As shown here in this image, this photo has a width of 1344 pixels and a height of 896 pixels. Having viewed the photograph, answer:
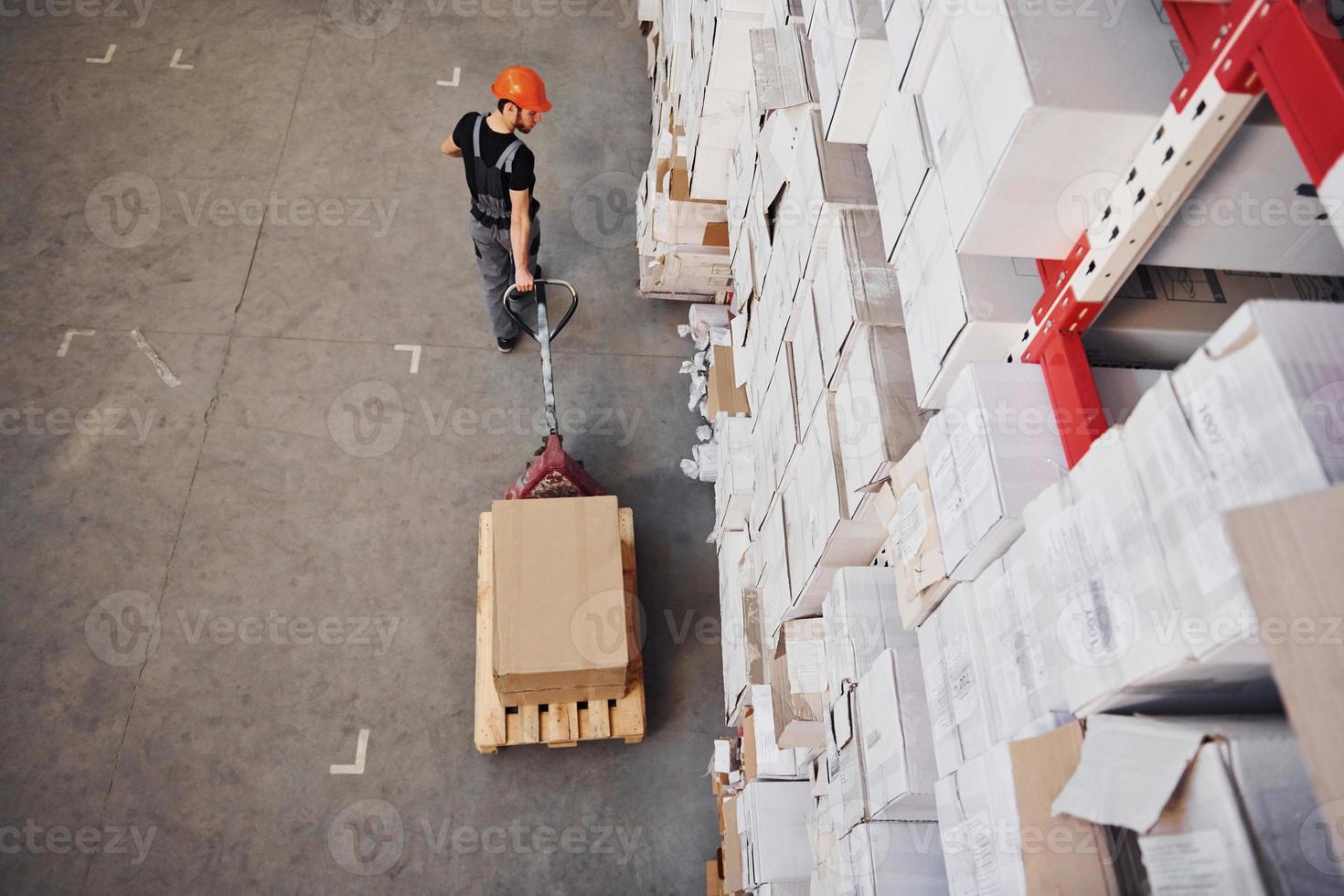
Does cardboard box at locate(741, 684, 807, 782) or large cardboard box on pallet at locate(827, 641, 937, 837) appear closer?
large cardboard box on pallet at locate(827, 641, 937, 837)

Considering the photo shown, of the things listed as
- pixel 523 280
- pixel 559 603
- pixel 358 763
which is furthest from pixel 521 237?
pixel 358 763

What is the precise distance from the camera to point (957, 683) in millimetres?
1997

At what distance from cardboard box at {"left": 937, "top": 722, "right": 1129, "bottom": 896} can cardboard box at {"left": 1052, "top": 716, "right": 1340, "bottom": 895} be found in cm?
11

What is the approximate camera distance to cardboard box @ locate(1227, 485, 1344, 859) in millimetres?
946

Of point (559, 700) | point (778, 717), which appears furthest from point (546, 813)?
point (778, 717)

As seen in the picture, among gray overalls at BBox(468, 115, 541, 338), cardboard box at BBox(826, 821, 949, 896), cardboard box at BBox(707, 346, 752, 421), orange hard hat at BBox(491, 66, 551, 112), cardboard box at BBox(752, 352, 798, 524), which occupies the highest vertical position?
orange hard hat at BBox(491, 66, 551, 112)

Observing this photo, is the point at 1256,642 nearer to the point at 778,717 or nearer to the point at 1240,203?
the point at 1240,203

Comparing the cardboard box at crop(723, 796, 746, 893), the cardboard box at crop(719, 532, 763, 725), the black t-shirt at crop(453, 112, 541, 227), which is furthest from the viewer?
the black t-shirt at crop(453, 112, 541, 227)

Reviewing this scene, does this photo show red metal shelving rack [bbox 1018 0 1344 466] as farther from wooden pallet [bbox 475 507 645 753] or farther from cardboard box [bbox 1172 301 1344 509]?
wooden pallet [bbox 475 507 645 753]

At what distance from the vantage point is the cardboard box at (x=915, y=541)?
84.3 inches

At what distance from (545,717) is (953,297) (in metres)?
2.85

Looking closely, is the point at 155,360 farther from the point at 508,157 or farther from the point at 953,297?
the point at 953,297

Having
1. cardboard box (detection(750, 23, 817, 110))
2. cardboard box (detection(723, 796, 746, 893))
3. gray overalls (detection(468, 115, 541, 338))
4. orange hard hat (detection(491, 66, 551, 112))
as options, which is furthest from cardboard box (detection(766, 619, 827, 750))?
orange hard hat (detection(491, 66, 551, 112))

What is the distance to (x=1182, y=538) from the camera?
1.33 meters
